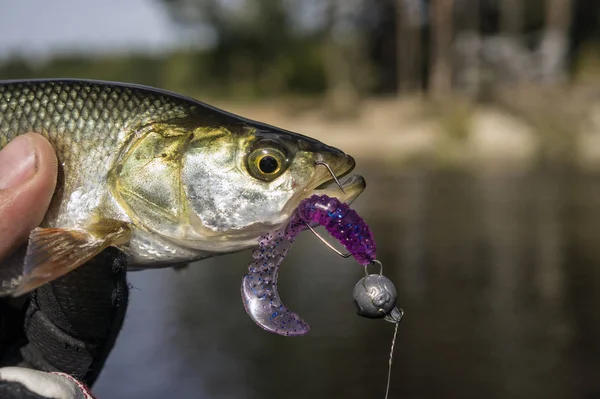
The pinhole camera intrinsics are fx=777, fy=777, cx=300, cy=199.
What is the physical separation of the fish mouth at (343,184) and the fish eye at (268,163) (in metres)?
0.15

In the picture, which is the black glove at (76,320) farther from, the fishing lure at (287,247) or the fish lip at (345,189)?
the fish lip at (345,189)

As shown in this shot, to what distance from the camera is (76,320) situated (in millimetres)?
3008

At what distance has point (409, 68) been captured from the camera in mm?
42281

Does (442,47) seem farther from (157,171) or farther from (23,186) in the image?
(23,186)

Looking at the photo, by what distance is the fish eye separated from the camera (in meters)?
2.88

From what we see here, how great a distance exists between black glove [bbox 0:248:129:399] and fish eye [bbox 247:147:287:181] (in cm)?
60

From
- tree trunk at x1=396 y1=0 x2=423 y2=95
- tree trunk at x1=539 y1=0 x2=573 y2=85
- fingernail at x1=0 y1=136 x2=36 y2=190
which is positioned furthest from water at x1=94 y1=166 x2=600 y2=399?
tree trunk at x1=396 y1=0 x2=423 y2=95

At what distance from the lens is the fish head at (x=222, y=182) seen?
113 inches

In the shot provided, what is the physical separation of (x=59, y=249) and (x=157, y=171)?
47 centimetres

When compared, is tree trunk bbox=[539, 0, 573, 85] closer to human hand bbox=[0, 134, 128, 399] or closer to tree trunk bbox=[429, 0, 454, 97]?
tree trunk bbox=[429, 0, 454, 97]

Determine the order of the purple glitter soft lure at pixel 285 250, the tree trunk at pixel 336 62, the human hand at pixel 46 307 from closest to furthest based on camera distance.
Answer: the human hand at pixel 46 307 → the purple glitter soft lure at pixel 285 250 → the tree trunk at pixel 336 62

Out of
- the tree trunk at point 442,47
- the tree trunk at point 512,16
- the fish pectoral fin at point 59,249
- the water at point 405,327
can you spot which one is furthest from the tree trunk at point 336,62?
the fish pectoral fin at point 59,249

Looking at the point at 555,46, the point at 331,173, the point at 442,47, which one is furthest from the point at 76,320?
the point at 555,46

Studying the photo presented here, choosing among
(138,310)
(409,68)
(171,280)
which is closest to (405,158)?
(409,68)
